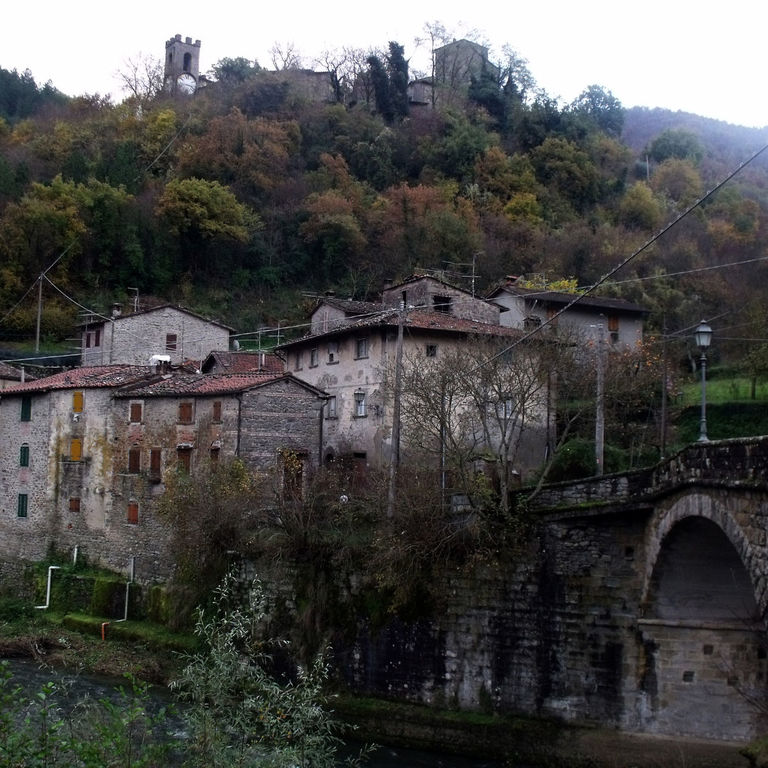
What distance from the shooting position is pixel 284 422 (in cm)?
3428

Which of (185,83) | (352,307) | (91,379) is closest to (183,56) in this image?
(185,83)

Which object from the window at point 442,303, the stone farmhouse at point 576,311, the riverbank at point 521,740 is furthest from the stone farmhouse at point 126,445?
the stone farmhouse at point 576,311

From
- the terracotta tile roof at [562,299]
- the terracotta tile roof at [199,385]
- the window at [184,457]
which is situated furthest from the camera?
the terracotta tile roof at [562,299]

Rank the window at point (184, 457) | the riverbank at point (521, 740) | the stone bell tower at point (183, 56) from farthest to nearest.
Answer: the stone bell tower at point (183, 56), the window at point (184, 457), the riverbank at point (521, 740)

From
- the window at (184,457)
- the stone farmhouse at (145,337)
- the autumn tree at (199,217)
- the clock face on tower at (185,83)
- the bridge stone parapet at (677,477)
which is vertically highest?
the clock face on tower at (185,83)

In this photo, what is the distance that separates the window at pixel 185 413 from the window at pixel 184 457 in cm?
90

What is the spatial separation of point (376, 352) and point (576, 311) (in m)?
10.8

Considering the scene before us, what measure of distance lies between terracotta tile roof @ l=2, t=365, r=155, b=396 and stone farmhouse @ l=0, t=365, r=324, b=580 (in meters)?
0.06

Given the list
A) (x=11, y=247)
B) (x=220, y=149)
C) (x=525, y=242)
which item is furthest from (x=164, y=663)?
(x=220, y=149)

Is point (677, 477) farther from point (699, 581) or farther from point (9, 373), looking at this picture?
point (9, 373)

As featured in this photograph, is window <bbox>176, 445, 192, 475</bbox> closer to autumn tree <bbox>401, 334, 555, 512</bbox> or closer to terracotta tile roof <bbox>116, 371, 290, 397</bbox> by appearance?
terracotta tile roof <bbox>116, 371, 290, 397</bbox>

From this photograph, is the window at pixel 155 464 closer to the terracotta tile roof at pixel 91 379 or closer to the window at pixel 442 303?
the terracotta tile roof at pixel 91 379

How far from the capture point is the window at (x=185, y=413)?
3438 centimetres

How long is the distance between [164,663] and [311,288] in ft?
118
